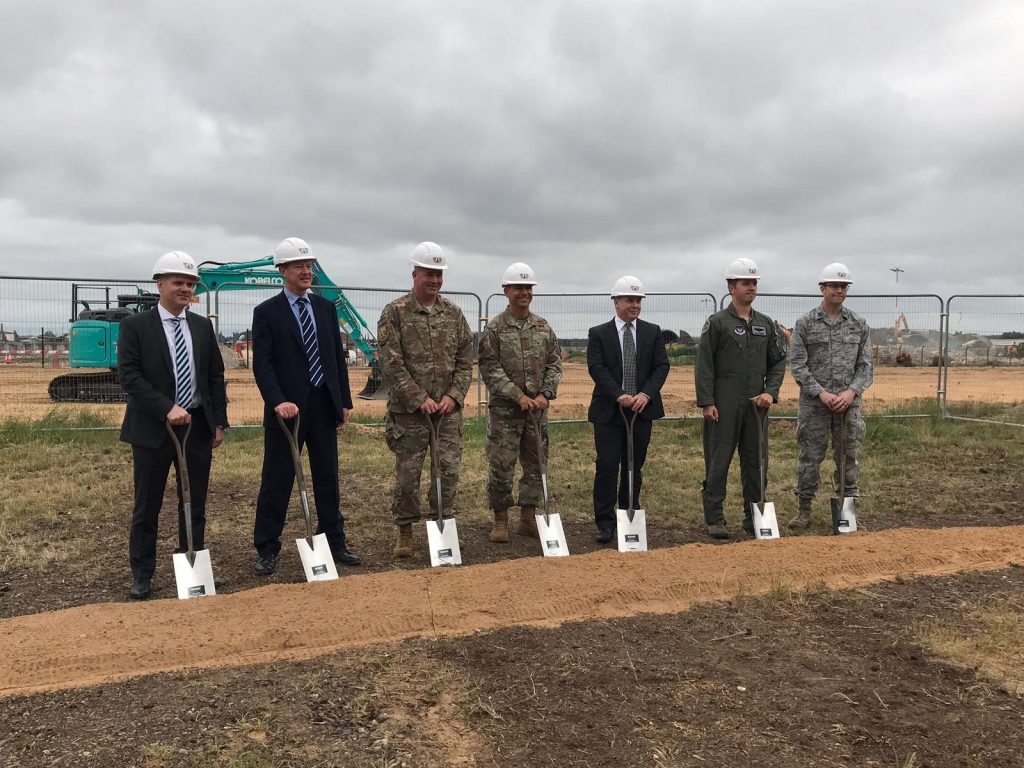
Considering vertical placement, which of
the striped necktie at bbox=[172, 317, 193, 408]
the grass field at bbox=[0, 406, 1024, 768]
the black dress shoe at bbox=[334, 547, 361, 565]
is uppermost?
the striped necktie at bbox=[172, 317, 193, 408]

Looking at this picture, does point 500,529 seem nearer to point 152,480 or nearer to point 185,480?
point 185,480

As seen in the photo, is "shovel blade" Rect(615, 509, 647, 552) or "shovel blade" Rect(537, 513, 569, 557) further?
"shovel blade" Rect(615, 509, 647, 552)

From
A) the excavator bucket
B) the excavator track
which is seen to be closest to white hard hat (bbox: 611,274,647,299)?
the excavator bucket

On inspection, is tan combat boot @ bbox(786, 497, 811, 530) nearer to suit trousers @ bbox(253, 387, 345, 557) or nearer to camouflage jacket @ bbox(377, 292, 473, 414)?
camouflage jacket @ bbox(377, 292, 473, 414)

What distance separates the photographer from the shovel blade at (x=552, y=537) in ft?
18.3

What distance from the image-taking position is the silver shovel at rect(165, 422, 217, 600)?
464cm

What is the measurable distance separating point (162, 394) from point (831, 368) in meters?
4.94

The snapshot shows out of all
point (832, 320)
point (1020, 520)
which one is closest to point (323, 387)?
point (832, 320)

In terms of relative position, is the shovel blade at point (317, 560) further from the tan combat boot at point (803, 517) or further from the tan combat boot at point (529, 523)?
the tan combat boot at point (803, 517)

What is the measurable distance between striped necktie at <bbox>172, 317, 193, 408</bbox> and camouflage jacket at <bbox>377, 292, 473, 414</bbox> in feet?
4.08

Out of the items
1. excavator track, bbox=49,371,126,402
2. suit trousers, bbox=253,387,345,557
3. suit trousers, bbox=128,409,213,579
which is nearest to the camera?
suit trousers, bbox=128,409,213,579

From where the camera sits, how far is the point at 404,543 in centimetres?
569

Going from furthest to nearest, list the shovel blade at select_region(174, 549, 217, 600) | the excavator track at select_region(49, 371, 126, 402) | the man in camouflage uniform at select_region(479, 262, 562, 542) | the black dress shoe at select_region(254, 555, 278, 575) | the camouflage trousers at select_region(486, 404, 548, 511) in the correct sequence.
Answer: the excavator track at select_region(49, 371, 126, 402) < the camouflage trousers at select_region(486, 404, 548, 511) < the man in camouflage uniform at select_region(479, 262, 562, 542) < the black dress shoe at select_region(254, 555, 278, 575) < the shovel blade at select_region(174, 549, 217, 600)

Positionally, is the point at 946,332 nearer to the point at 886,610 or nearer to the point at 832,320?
the point at 832,320
